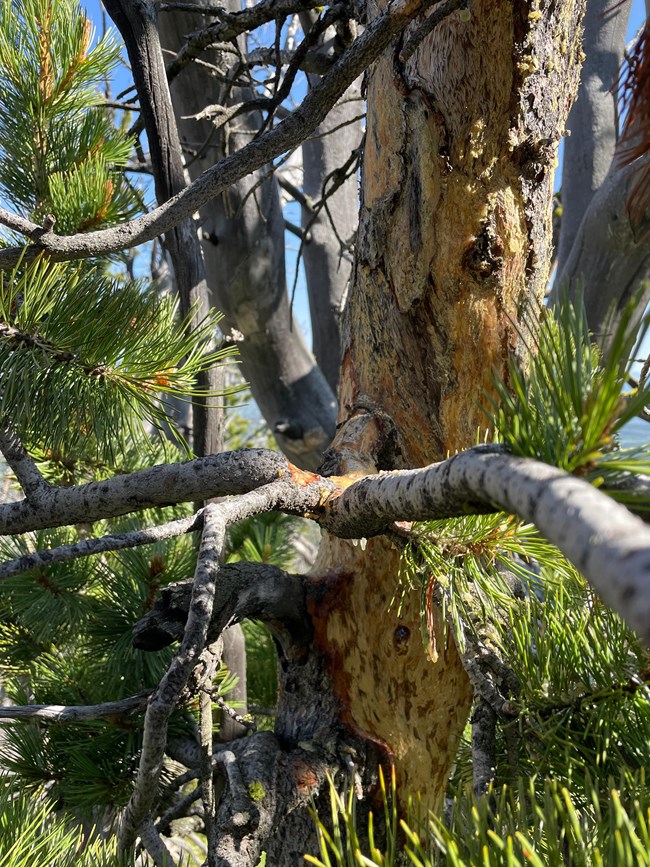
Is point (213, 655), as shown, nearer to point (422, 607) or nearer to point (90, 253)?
point (422, 607)

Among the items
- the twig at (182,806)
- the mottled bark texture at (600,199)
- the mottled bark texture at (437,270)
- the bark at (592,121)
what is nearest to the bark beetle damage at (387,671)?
the mottled bark texture at (437,270)

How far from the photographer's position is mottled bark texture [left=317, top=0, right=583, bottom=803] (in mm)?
761

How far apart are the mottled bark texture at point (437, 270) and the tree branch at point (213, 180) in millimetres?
114

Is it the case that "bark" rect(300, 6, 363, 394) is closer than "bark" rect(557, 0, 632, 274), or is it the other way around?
"bark" rect(557, 0, 632, 274)

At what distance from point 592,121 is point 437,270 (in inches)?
59.3

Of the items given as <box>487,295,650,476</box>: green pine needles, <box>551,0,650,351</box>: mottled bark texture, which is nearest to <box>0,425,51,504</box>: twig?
<box>487,295,650,476</box>: green pine needles

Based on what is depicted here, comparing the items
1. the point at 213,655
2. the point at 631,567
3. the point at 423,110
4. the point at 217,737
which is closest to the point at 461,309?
the point at 423,110

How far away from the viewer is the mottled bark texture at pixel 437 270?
0.76 m

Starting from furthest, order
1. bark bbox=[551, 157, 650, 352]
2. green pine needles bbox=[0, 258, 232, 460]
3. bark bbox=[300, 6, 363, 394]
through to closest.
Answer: bark bbox=[300, 6, 363, 394] → bark bbox=[551, 157, 650, 352] → green pine needles bbox=[0, 258, 232, 460]

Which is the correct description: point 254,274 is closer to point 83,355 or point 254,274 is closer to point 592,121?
point 592,121

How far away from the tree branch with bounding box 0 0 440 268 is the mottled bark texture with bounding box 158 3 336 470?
87cm

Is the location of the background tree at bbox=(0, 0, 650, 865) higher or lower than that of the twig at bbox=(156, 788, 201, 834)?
higher

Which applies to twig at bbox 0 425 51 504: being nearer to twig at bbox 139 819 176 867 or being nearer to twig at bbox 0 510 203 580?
twig at bbox 0 510 203 580

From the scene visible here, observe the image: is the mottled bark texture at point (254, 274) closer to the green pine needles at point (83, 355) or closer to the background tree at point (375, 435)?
the background tree at point (375, 435)
